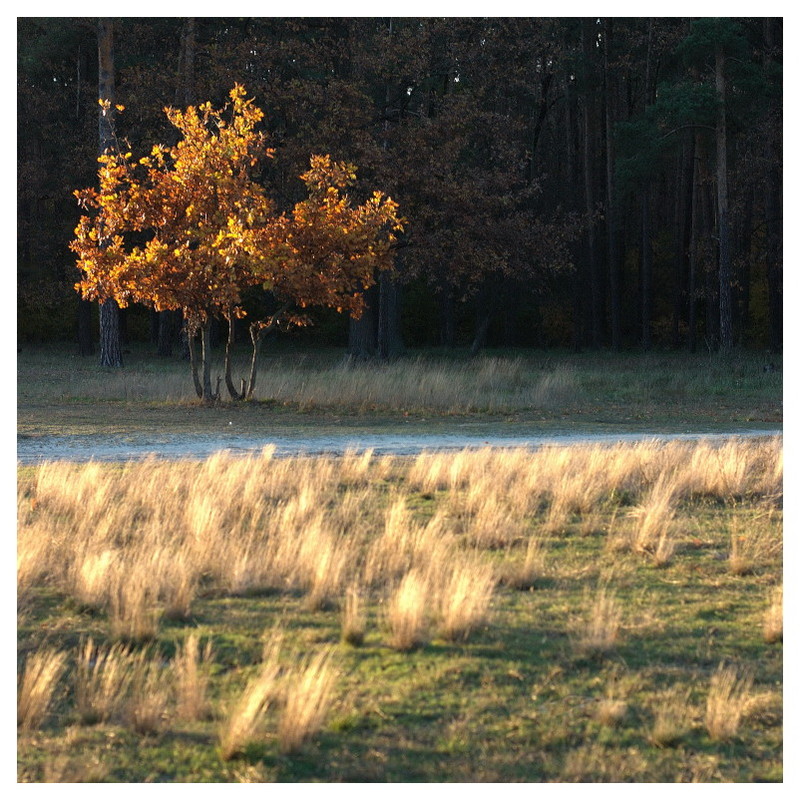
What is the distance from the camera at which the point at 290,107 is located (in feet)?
98.2

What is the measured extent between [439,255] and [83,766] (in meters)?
24.6

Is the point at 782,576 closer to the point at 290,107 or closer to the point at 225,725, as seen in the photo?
the point at 225,725

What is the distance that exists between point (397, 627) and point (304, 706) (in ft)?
4.44

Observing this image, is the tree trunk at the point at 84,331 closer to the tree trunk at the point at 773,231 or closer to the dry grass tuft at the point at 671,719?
the tree trunk at the point at 773,231

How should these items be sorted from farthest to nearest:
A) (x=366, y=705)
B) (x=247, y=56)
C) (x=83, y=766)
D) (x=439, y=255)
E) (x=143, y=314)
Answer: (x=143, y=314), (x=247, y=56), (x=439, y=255), (x=366, y=705), (x=83, y=766)

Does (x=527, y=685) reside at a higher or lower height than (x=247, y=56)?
lower

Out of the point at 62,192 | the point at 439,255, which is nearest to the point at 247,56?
the point at 439,255

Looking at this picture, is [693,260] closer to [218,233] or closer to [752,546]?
[218,233]

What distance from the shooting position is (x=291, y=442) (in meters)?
15.0

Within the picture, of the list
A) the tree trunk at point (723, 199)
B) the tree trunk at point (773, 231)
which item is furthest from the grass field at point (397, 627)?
the tree trunk at point (773, 231)

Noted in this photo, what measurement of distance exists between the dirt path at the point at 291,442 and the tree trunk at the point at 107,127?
14.4m

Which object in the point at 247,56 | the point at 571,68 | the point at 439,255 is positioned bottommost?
the point at 439,255

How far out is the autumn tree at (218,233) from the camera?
18578mm

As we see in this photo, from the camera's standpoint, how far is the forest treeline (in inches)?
1160
